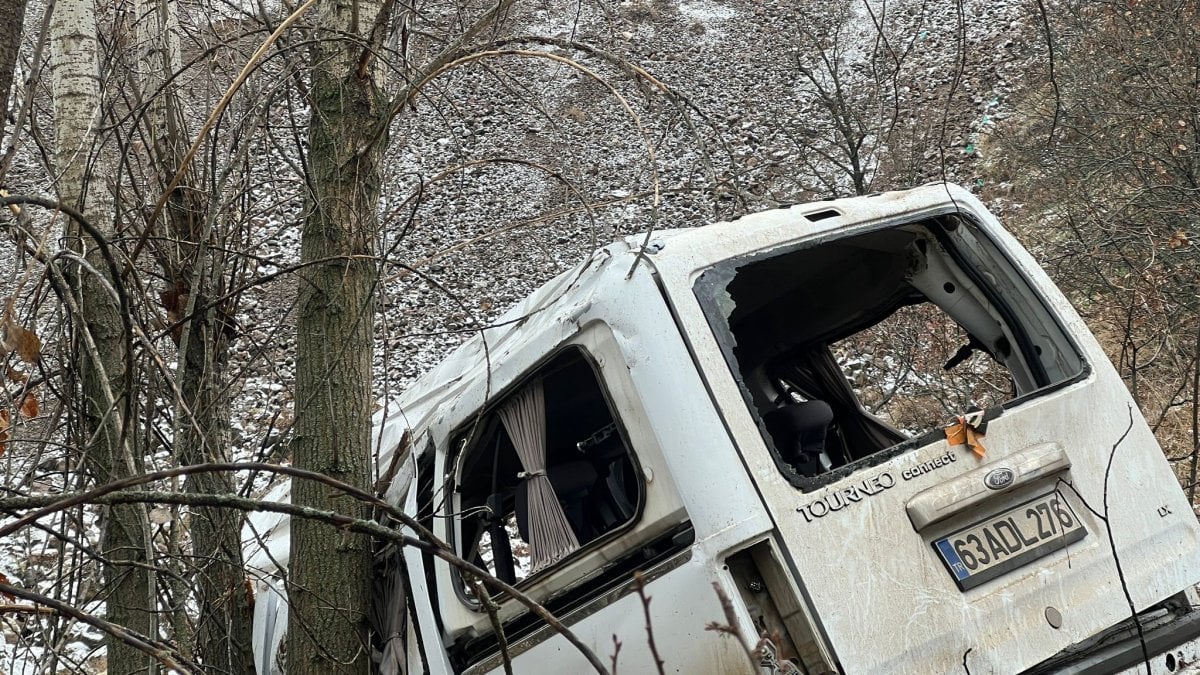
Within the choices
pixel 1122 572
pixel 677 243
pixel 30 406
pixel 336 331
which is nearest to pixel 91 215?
pixel 30 406

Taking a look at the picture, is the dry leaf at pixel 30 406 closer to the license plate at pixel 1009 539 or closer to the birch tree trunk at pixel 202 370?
the birch tree trunk at pixel 202 370

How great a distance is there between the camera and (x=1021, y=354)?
3.66 meters

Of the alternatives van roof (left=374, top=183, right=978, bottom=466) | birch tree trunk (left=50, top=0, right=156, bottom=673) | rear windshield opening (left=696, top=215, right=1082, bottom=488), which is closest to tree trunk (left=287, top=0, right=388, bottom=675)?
van roof (left=374, top=183, right=978, bottom=466)

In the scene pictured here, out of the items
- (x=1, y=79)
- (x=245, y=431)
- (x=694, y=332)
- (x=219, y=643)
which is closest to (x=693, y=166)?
(x=245, y=431)

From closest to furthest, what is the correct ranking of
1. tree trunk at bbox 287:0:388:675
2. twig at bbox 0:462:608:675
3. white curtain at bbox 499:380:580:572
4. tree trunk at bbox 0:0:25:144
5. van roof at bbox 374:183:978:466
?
1. twig at bbox 0:462:608:675
2. tree trunk at bbox 0:0:25:144
3. van roof at bbox 374:183:978:466
4. white curtain at bbox 499:380:580:572
5. tree trunk at bbox 287:0:388:675

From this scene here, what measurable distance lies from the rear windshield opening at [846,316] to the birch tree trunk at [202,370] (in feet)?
7.13

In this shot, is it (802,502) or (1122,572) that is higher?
(802,502)

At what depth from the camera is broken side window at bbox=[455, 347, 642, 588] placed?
Result: 3.28 metres

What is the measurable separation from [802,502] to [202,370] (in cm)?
335

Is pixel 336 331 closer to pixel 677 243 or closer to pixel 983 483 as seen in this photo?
pixel 677 243

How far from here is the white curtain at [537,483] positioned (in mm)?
3250

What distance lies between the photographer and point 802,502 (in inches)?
107

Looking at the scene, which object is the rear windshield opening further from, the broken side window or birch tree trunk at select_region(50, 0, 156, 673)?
birch tree trunk at select_region(50, 0, 156, 673)

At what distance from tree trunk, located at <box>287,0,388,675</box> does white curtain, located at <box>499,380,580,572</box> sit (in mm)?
839
